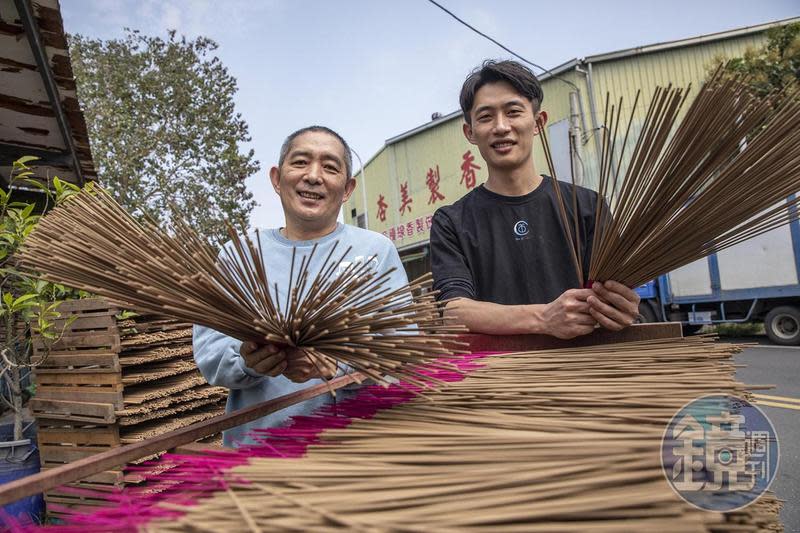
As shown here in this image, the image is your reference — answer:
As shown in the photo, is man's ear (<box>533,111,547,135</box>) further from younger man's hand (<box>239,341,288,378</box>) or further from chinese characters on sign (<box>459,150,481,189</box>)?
chinese characters on sign (<box>459,150,481,189</box>)

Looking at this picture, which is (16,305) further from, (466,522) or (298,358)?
(466,522)

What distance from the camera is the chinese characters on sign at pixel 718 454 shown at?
0.50 m

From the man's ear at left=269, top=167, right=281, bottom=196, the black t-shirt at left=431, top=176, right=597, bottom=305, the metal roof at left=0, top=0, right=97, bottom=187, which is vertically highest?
the metal roof at left=0, top=0, right=97, bottom=187

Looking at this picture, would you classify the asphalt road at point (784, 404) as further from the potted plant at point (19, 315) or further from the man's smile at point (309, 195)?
the potted plant at point (19, 315)

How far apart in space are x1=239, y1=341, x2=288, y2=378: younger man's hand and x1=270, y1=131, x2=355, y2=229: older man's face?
0.59m

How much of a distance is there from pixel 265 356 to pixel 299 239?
2.27ft

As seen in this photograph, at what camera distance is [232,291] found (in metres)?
0.75

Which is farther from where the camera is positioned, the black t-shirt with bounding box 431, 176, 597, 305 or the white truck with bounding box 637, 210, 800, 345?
the white truck with bounding box 637, 210, 800, 345

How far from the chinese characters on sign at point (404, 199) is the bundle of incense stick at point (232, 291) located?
13.5 meters

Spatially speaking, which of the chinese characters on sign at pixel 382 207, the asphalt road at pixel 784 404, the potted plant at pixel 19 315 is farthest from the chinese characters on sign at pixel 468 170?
the potted plant at pixel 19 315

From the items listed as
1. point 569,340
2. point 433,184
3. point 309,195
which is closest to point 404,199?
point 433,184

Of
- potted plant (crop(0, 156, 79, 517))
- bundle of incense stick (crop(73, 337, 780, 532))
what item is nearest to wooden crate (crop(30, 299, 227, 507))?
potted plant (crop(0, 156, 79, 517))

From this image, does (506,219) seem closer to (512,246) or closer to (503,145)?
(512,246)

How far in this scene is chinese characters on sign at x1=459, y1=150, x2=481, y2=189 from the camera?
1204 cm
